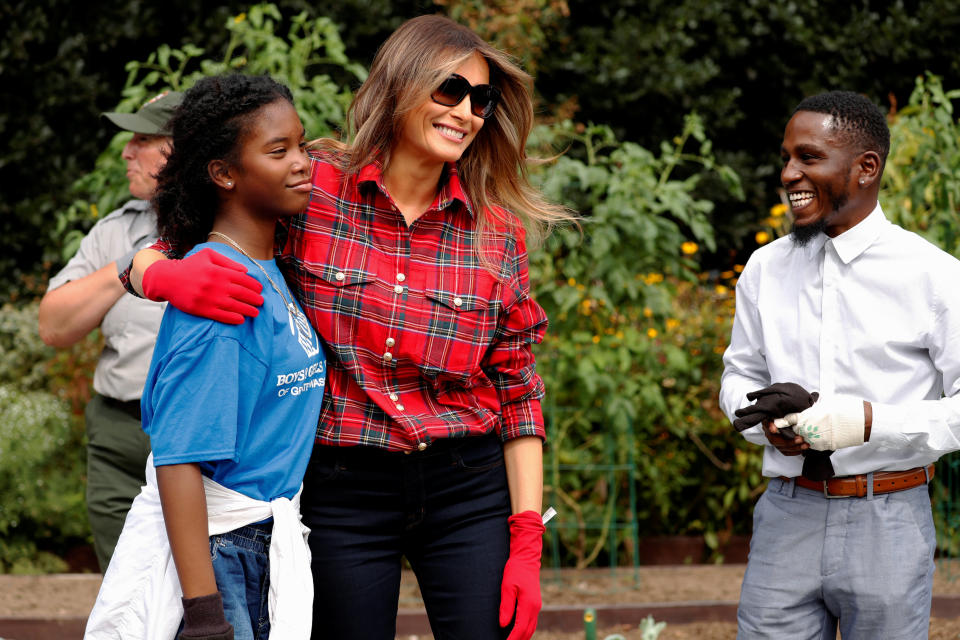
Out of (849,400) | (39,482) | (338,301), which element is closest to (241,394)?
(338,301)

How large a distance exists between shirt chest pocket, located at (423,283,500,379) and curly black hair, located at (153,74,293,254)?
46 cm

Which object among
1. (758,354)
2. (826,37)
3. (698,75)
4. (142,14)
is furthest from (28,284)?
(826,37)

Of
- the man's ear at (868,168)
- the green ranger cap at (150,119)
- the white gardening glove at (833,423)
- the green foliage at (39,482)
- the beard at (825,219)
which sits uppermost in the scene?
the green ranger cap at (150,119)

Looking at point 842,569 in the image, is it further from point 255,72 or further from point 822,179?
point 255,72

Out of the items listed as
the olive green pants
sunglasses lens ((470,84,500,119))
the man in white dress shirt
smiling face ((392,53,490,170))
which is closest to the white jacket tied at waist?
smiling face ((392,53,490,170))

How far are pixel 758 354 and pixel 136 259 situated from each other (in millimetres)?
1450

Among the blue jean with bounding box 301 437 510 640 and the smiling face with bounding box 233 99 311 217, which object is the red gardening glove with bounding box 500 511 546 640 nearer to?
the blue jean with bounding box 301 437 510 640

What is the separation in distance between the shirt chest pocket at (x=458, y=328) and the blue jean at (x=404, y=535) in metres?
0.16

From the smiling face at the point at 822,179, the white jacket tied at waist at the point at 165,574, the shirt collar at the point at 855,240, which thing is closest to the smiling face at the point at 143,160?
the white jacket tied at waist at the point at 165,574

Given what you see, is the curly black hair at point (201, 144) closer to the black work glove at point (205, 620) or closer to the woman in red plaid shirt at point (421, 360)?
the woman in red plaid shirt at point (421, 360)

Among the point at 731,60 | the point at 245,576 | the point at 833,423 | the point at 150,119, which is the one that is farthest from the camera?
the point at 731,60

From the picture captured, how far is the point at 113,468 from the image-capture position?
3012 millimetres

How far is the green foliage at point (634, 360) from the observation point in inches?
164

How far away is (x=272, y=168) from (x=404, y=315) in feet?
1.25
